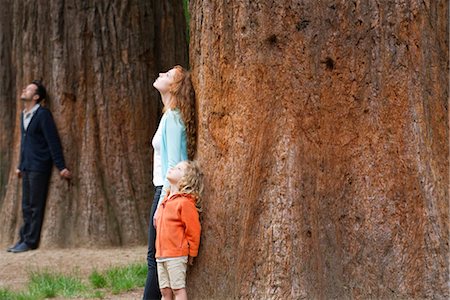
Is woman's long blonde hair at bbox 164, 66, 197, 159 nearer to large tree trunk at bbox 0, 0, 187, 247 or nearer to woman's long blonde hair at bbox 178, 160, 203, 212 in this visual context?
woman's long blonde hair at bbox 178, 160, 203, 212

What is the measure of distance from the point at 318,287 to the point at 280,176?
77 centimetres

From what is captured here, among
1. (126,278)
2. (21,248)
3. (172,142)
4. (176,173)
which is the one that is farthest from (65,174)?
(176,173)

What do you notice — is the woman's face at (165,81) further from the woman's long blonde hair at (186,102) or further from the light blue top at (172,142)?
the light blue top at (172,142)

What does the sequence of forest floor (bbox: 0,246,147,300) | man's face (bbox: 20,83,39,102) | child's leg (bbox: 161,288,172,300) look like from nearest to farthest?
child's leg (bbox: 161,288,172,300) < forest floor (bbox: 0,246,147,300) < man's face (bbox: 20,83,39,102)

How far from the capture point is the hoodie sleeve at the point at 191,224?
5977 mm

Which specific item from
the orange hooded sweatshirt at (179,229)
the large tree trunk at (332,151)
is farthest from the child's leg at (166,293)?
the large tree trunk at (332,151)

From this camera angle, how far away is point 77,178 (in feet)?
32.9

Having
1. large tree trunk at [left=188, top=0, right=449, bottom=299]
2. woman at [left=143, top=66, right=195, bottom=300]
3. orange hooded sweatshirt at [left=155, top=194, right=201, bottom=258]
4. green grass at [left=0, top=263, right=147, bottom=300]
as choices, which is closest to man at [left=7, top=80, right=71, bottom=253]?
green grass at [left=0, top=263, right=147, bottom=300]

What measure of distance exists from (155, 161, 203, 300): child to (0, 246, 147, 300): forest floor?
255cm

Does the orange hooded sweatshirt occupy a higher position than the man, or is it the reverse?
the man

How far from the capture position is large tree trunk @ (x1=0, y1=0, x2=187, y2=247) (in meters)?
9.96

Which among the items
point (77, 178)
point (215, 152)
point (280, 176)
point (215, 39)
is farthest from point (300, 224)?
point (77, 178)

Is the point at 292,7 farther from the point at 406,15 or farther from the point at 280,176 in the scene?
the point at 280,176

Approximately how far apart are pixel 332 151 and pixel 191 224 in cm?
109
